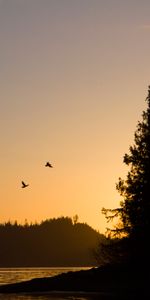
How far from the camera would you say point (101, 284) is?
2761 inches

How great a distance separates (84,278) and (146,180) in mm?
12061

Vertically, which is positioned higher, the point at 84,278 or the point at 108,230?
the point at 108,230

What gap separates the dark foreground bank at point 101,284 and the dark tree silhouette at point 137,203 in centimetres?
185

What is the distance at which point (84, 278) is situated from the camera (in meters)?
73.2

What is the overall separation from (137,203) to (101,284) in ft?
28.2

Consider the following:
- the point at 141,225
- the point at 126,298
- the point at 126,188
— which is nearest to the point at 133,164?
the point at 126,188

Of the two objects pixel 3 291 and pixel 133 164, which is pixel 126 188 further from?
pixel 3 291

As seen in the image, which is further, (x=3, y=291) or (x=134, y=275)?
(x=3, y=291)

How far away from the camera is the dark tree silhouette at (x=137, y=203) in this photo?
6656 centimetres

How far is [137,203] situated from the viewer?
223 feet

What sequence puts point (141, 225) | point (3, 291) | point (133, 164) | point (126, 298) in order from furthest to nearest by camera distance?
1. point (3, 291)
2. point (133, 164)
3. point (141, 225)
4. point (126, 298)

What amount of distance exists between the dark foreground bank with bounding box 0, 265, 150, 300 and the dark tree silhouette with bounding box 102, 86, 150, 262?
185cm

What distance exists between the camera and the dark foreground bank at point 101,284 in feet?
214

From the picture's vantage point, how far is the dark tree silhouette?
2621 inches
